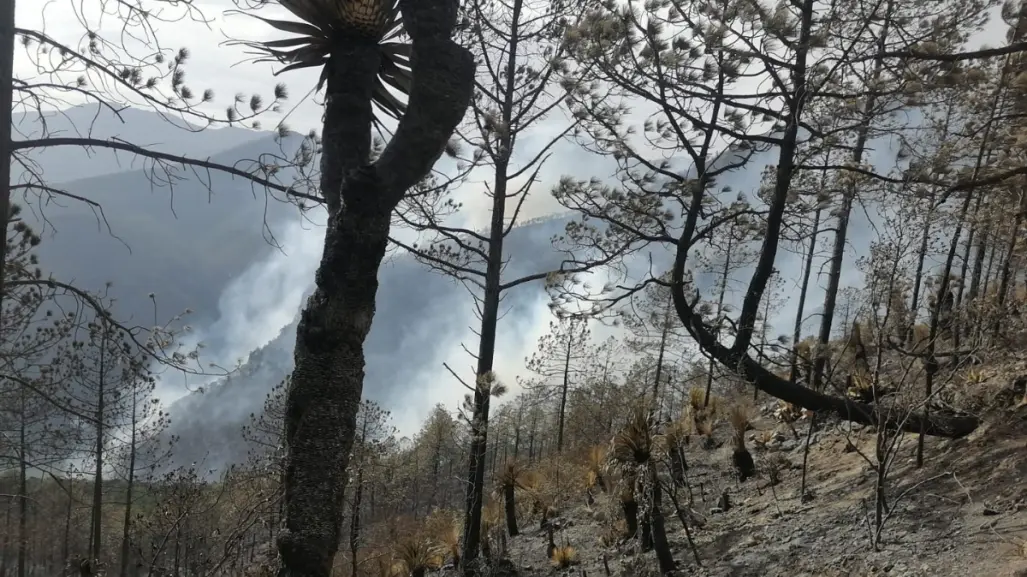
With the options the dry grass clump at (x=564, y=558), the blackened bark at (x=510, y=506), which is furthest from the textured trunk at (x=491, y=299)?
the blackened bark at (x=510, y=506)

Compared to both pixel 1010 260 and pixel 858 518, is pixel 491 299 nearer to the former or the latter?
pixel 858 518

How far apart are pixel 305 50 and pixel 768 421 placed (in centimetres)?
1189

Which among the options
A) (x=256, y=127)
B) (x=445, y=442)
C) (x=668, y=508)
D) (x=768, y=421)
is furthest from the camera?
(x=445, y=442)

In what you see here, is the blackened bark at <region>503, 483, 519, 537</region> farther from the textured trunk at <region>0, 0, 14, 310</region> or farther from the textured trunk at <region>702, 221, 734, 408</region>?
the textured trunk at <region>0, 0, 14, 310</region>

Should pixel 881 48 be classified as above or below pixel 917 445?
above

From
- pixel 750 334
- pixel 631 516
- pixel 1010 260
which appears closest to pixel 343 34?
pixel 750 334

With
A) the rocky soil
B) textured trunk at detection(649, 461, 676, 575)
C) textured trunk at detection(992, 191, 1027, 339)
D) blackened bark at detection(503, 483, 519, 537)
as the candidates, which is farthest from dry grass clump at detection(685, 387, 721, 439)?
textured trunk at detection(649, 461, 676, 575)

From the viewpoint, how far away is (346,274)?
2.54 metres

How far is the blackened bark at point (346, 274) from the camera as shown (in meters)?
2.43

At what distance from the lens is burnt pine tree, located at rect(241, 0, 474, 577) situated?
244 centimetres

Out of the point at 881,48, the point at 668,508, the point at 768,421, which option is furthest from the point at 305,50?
the point at 768,421

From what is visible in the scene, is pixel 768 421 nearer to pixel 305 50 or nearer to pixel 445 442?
pixel 305 50

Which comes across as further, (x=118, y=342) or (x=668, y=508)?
(x=668, y=508)

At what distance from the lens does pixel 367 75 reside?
279 centimetres
